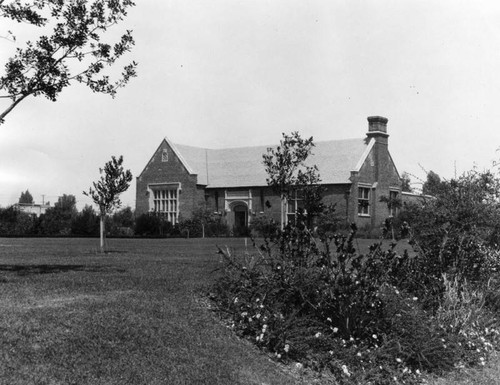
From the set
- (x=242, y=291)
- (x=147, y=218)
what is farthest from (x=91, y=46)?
(x=147, y=218)

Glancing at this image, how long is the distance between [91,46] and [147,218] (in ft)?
110

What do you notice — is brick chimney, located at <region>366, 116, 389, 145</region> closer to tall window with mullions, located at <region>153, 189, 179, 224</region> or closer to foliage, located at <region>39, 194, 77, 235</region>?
tall window with mullions, located at <region>153, 189, 179, 224</region>

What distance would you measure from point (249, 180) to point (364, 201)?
9.44m

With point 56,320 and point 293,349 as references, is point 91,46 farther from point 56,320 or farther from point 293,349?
point 293,349

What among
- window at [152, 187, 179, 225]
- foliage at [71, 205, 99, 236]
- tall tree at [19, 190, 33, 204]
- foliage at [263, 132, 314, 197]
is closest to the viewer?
foliage at [263, 132, 314, 197]

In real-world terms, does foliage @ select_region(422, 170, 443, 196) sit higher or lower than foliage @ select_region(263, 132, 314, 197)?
lower

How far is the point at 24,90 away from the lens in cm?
1287

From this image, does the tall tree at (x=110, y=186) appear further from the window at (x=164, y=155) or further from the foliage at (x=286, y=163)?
the window at (x=164, y=155)

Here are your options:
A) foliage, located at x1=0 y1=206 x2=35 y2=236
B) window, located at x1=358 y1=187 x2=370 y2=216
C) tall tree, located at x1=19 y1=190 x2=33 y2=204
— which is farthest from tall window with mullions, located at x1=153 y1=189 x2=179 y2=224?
tall tree, located at x1=19 y1=190 x2=33 y2=204

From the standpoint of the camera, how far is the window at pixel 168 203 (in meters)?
52.4

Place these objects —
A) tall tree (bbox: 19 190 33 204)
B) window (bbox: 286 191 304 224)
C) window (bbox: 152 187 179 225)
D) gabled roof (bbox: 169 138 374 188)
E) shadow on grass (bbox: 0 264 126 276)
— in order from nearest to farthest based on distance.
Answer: window (bbox: 286 191 304 224) → shadow on grass (bbox: 0 264 126 276) → gabled roof (bbox: 169 138 374 188) → window (bbox: 152 187 179 225) → tall tree (bbox: 19 190 33 204)

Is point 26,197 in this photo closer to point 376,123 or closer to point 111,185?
point 376,123

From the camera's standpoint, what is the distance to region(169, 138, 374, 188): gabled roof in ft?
153

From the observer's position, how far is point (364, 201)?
46.8 meters
